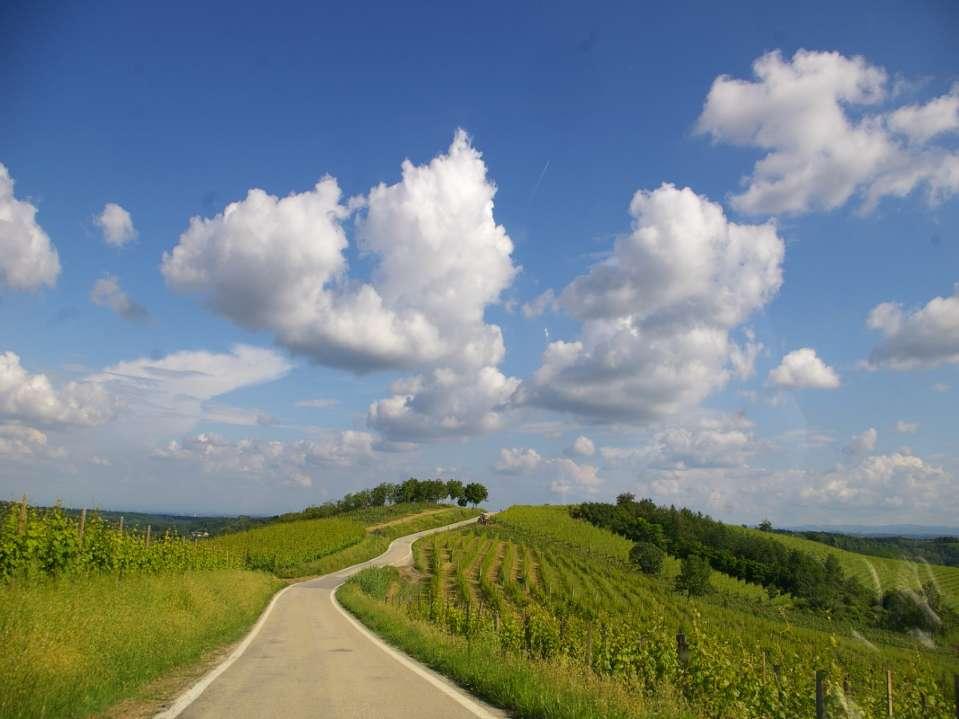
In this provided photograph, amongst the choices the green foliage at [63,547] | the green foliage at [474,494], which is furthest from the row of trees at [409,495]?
the green foliage at [63,547]

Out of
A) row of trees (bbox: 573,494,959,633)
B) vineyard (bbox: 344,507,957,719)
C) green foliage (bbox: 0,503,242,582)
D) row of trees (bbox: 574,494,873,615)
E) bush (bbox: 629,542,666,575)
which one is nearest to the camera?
vineyard (bbox: 344,507,957,719)

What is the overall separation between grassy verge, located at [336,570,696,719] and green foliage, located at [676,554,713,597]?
73861 mm

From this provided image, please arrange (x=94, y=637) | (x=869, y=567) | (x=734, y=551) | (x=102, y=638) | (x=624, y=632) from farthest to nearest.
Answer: (x=734, y=551) < (x=869, y=567) < (x=624, y=632) < (x=102, y=638) < (x=94, y=637)

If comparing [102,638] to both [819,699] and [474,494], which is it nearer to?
[819,699]

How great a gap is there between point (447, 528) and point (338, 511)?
4282 centimetres

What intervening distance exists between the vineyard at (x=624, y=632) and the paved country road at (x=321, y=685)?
228 cm

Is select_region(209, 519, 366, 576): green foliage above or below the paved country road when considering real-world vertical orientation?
below

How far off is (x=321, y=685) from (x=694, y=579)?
278ft

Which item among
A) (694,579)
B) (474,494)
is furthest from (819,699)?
(474,494)

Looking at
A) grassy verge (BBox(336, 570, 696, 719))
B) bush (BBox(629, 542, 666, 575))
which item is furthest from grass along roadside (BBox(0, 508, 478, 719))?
bush (BBox(629, 542, 666, 575))

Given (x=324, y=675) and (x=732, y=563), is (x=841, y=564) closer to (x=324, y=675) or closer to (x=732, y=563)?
(x=732, y=563)

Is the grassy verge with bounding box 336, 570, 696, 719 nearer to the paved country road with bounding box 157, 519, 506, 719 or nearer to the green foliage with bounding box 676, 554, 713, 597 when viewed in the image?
the paved country road with bounding box 157, 519, 506, 719

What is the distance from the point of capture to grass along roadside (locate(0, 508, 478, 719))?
7.90 meters

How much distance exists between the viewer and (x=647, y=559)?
91.8m
